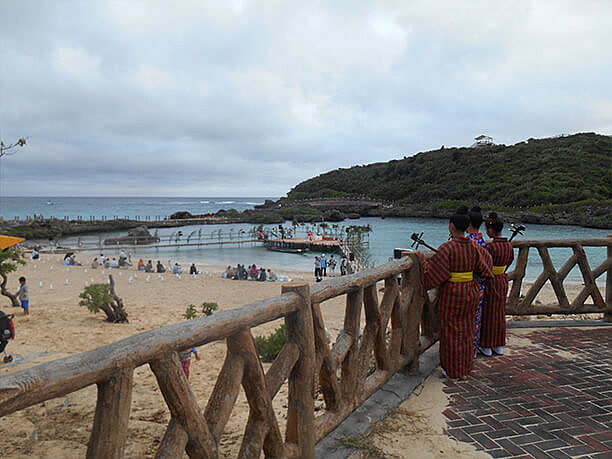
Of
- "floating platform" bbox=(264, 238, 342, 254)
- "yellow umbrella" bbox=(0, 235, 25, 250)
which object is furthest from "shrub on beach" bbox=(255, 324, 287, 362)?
"floating platform" bbox=(264, 238, 342, 254)

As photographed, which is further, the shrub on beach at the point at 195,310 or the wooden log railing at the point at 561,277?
the shrub on beach at the point at 195,310

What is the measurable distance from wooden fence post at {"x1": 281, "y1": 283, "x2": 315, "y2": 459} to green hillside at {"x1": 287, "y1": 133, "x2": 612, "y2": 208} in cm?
6659

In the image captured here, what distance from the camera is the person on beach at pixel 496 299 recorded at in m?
4.20

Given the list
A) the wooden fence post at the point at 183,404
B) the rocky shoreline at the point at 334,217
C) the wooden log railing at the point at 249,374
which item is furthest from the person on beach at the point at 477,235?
the rocky shoreline at the point at 334,217

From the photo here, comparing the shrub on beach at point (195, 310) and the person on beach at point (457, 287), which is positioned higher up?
the person on beach at point (457, 287)

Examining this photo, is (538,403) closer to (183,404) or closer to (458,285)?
(458,285)

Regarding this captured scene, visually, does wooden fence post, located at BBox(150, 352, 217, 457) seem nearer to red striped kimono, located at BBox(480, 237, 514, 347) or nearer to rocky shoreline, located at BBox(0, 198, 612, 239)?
red striped kimono, located at BBox(480, 237, 514, 347)

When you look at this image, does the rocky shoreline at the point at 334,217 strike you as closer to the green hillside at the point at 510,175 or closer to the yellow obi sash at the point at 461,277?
the green hillside at the point at 510,175

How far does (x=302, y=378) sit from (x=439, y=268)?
179cm

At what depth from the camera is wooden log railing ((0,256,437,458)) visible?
1.35 m

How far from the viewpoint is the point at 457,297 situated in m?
3.52

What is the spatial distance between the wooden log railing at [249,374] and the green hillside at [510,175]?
65755 mm

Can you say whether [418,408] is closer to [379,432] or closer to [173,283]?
[379,432]

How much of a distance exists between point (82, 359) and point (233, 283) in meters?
19.9
